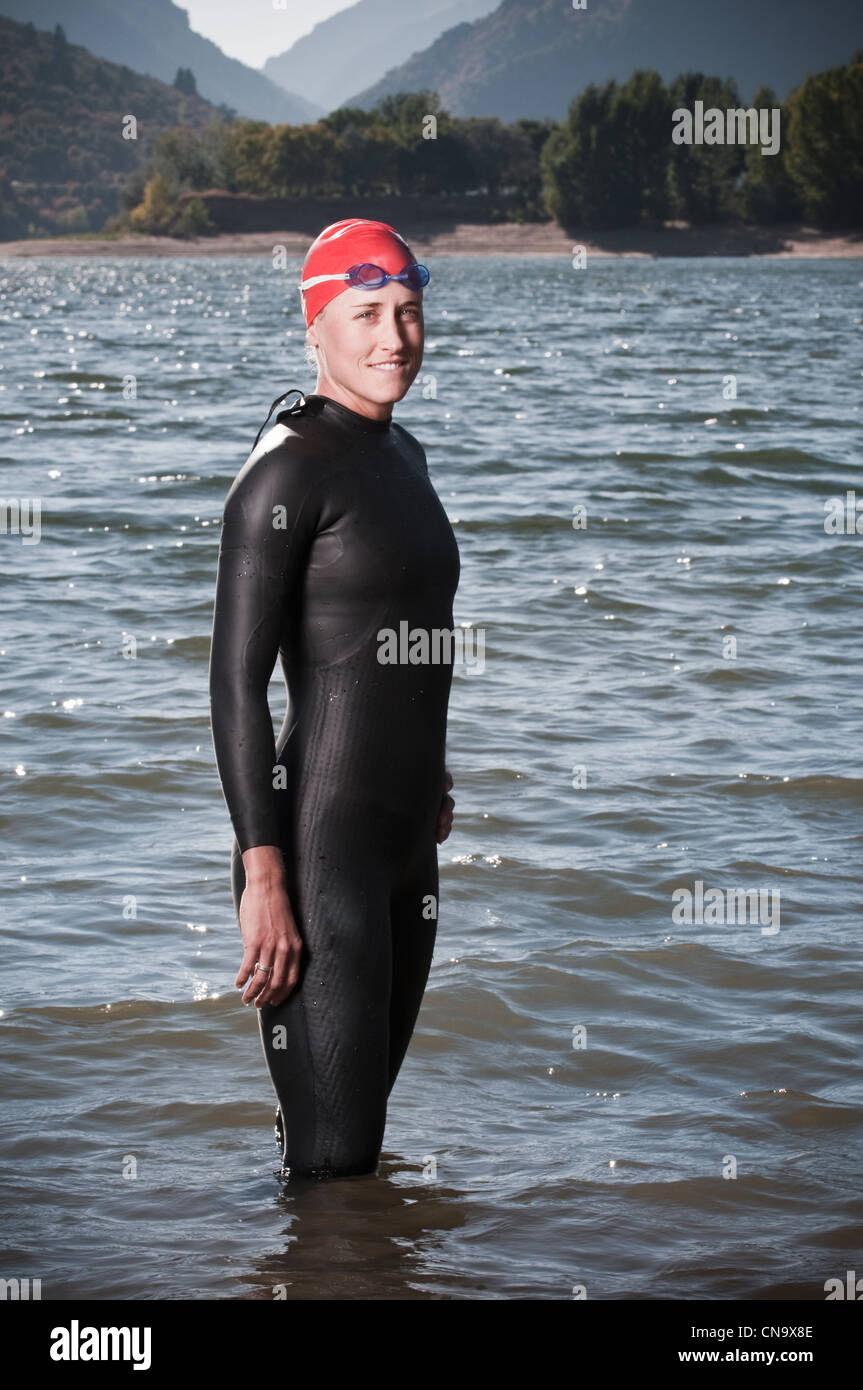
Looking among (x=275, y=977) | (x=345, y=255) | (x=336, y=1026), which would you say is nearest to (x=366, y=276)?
(x=345, y=255)

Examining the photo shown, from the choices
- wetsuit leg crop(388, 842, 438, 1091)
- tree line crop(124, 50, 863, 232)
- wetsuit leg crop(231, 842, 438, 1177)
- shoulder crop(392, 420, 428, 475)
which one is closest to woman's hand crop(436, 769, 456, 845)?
wetsuit leg crop(388, 842, 438, 1091)

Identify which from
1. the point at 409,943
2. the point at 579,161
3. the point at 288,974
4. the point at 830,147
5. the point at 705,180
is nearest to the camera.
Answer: the point at 288,974

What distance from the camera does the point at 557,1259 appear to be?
12.1 feet

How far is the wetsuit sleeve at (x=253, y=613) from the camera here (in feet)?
10.2

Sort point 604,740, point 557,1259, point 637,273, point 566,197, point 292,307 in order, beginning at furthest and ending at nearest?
1. point 566,197
2. point 637,273
3. point 292,307
4. point 604,740
5. point 557,1259

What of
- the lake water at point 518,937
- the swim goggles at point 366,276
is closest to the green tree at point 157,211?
the lake water at point 518,937

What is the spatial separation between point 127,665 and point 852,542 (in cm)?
672

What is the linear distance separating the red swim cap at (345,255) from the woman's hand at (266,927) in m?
1.17

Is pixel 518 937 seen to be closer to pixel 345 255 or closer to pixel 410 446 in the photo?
pixel 410 446

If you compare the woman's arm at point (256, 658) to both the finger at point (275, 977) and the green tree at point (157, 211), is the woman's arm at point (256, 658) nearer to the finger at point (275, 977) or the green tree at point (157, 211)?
the finger at point (275, 977)

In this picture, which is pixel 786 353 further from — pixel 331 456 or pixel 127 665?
pixel 331 456

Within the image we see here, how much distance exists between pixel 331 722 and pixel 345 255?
3.21 ft

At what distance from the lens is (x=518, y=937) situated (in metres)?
5.79

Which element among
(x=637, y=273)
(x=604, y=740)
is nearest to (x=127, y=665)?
(x=604, y=740)
